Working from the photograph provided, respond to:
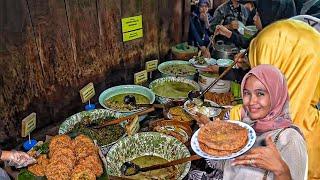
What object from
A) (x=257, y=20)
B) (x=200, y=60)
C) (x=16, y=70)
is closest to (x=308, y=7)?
(x=257, y=20)

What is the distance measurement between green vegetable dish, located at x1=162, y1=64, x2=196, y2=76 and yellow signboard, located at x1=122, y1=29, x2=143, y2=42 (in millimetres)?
634

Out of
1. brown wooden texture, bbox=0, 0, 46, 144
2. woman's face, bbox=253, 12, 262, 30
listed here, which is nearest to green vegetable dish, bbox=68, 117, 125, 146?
brown wooden texture, bbox=0, 0, 46, 144

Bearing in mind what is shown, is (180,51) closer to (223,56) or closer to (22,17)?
(223,56)

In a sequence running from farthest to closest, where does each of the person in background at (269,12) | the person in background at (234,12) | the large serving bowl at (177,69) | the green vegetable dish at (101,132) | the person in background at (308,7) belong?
1. the person in background at (234,12)
2. the person in background at (269,12)
3. the person in background at (308,7)
4. the large serving bowl at (177,69)
5. the green vegetable dish at (101,132)

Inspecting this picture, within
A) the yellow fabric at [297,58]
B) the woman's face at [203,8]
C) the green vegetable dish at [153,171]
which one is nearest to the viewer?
the yellow fabric at [297,58]

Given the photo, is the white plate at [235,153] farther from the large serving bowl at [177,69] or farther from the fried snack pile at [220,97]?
the large serving bowl at [177,69]

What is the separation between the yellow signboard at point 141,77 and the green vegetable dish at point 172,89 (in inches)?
8.5

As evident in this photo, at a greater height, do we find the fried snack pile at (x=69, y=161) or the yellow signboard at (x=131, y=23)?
the yellow signboard at (x=131, y=23)

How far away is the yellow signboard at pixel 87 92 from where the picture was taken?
3.22 meters

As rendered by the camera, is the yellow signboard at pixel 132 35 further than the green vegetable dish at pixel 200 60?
No

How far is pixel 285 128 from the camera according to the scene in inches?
74.5

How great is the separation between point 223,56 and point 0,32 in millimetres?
3144

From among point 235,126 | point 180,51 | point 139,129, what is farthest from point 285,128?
point 180,51

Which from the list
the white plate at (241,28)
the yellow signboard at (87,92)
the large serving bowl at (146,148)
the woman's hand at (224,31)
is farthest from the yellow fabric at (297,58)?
the white plate at (241,28)
